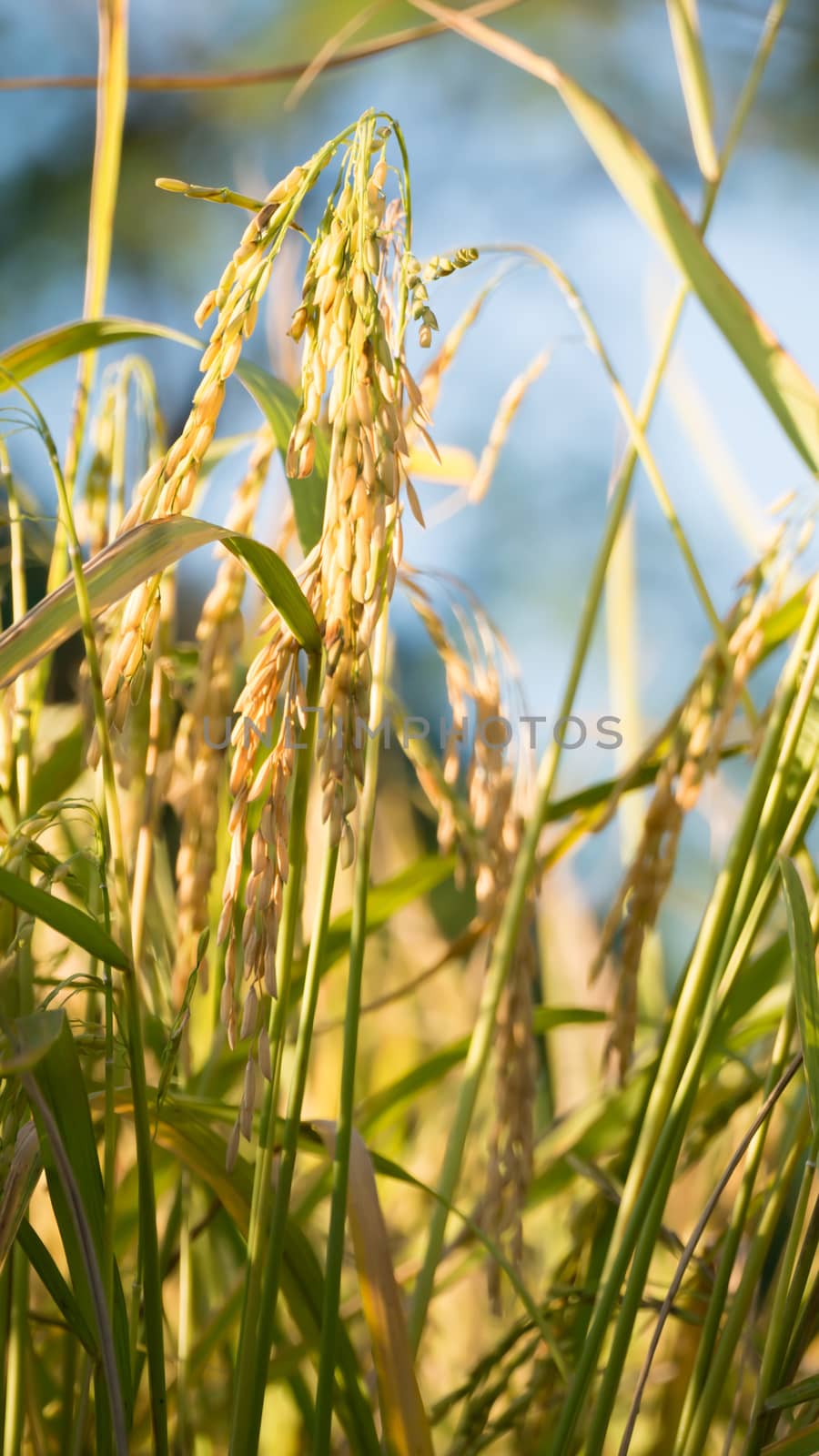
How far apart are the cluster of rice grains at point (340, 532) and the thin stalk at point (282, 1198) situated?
0.01 meters

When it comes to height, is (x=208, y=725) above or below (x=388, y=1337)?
above

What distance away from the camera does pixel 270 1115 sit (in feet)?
0.89

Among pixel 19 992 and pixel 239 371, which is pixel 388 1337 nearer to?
pixel 19 992

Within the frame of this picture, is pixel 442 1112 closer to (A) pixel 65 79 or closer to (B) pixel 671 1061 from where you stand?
(B) pixel 671 1061

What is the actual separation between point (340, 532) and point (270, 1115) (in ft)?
0.45

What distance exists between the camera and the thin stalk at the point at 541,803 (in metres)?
0.37

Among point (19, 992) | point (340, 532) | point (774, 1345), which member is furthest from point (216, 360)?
point (774, 1345)

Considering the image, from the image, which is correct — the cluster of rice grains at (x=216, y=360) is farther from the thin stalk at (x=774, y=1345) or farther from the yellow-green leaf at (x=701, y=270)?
the thin stalk at (x=774, y=1345)

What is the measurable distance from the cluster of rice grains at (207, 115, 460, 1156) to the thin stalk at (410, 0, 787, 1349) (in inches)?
5.4

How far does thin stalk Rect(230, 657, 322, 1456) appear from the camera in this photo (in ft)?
0.88

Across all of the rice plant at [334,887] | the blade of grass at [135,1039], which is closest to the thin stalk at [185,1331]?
the rice plant at [334,887]

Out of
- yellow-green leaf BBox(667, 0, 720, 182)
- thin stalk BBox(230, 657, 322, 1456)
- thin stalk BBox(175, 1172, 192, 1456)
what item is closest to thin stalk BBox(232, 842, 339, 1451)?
thin stalk BBox(230, 657, 322, 1456)

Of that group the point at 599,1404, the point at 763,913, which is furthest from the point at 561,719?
the point at 599,1404

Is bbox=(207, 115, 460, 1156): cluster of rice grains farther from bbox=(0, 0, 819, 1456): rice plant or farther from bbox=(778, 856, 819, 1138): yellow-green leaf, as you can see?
bbox=(778, 856, 819, 1138): yellow-green leaf
